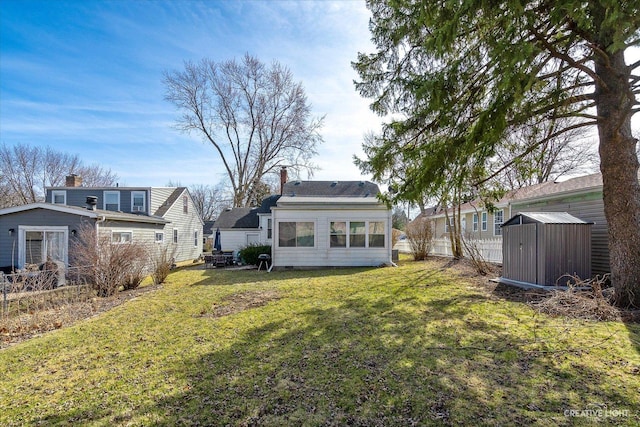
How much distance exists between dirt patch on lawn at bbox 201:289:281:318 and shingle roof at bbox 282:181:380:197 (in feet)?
31.7

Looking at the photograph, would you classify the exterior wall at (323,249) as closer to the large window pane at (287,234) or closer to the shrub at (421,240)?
the large window pane at (287,234)

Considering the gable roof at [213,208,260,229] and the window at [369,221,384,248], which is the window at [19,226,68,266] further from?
the window at [369,221,384,248]

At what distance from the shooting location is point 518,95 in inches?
180

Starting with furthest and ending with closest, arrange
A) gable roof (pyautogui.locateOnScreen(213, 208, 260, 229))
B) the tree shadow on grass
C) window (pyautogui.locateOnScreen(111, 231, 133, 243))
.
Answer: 1. gable roof (pyautogui.locateOnScreen(213, 208, 260, 229))
2. window (pyautogui.locateOnScreen(111, 231, 133, 243))
3. the tree shadow on grass

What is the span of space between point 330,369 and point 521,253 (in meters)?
7.57

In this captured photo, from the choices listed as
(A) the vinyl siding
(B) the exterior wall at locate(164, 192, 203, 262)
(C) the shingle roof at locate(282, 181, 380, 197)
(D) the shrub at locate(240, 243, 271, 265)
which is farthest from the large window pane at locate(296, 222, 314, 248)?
(B) the exterior wall at locate(164, 192, 203, 262)

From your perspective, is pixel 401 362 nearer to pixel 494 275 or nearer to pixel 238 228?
pixel 494 275

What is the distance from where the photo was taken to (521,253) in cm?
884

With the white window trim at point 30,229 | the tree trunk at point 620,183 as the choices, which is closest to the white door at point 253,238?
the white window trim at point 30,229

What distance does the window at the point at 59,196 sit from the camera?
19.3 metres

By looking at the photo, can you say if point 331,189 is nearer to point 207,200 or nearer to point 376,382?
point 376,382

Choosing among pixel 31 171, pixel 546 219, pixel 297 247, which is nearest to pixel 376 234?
pixel 297 247

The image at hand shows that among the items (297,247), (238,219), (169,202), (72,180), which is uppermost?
(72,180)

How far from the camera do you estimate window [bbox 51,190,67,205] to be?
1930 centimetres
